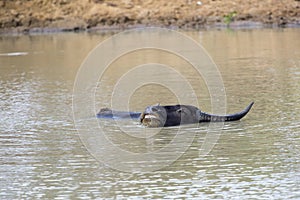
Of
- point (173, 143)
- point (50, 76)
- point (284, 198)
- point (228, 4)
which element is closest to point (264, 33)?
point (228, 4)

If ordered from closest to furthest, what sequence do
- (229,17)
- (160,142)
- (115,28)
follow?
(160,142)
(229,17)
(115,28)

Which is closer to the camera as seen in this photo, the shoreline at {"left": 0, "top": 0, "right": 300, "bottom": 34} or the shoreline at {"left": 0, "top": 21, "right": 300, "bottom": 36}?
the shoreline at {"left": 0, "top": 21, "right": 300, "bottom": 36}

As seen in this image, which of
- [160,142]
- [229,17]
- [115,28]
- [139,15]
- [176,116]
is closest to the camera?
[160,142]

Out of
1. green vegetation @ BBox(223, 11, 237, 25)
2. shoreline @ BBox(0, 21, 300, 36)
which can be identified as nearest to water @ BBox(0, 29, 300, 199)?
shoreline @ BBox(0, 21, 300, 36)

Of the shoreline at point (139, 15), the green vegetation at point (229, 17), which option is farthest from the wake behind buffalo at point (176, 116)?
the green vegetation at point (229, 17)

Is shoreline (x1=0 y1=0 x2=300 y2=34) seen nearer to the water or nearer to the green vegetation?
the green vegetation

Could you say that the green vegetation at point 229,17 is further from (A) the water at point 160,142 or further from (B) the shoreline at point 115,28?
(A) the water at point 160,142

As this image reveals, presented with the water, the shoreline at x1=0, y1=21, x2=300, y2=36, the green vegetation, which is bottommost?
the water

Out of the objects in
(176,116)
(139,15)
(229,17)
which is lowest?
(176,116)

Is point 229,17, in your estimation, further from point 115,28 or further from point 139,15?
point 115,28

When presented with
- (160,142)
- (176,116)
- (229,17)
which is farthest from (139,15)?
(160,142)

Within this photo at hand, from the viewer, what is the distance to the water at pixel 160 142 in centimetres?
821

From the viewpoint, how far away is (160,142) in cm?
1044

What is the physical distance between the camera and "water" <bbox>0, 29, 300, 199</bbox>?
8211 millimetres
